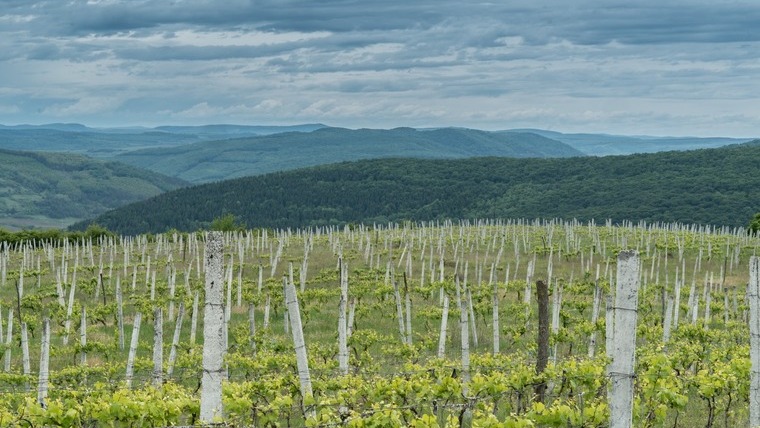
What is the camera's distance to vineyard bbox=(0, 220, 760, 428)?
1316cm

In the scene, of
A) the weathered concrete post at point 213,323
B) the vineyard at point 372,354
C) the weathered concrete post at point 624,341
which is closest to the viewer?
the weathered concrete post at point 213,323

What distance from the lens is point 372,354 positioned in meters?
26.2

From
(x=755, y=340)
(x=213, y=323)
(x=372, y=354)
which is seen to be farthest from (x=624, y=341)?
(x=372, y=354)

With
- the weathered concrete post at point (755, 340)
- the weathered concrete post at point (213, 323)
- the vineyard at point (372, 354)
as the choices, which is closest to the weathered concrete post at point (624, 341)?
the vineyard at point (372, 354)

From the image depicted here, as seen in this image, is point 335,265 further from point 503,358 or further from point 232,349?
point 503,358

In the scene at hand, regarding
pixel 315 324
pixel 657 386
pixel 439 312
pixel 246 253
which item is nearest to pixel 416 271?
pixel 246 253

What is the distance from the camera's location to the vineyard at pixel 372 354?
13.2 metres

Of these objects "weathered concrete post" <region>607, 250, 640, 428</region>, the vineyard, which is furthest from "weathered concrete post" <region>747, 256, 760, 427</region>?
"weathered concrete post" <region>607, 250, 640, 428</region>

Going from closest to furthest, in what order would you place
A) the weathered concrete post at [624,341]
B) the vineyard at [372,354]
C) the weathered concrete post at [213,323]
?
1. the weathered concrete post at [213,323]
2. the weathered concrete post at [624,341]
3. the vineyard at [372,354]

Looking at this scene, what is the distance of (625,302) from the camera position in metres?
11.5

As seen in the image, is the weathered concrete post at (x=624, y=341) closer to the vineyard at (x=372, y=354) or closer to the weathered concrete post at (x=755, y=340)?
the vineyard at (x=372, y=354)

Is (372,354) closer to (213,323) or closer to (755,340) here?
(755,340)

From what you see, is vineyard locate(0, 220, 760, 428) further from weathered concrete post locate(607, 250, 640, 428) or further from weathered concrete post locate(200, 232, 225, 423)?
weathered concrete post locate(607, 250, 640, 428)

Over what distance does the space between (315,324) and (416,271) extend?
20462 mm
